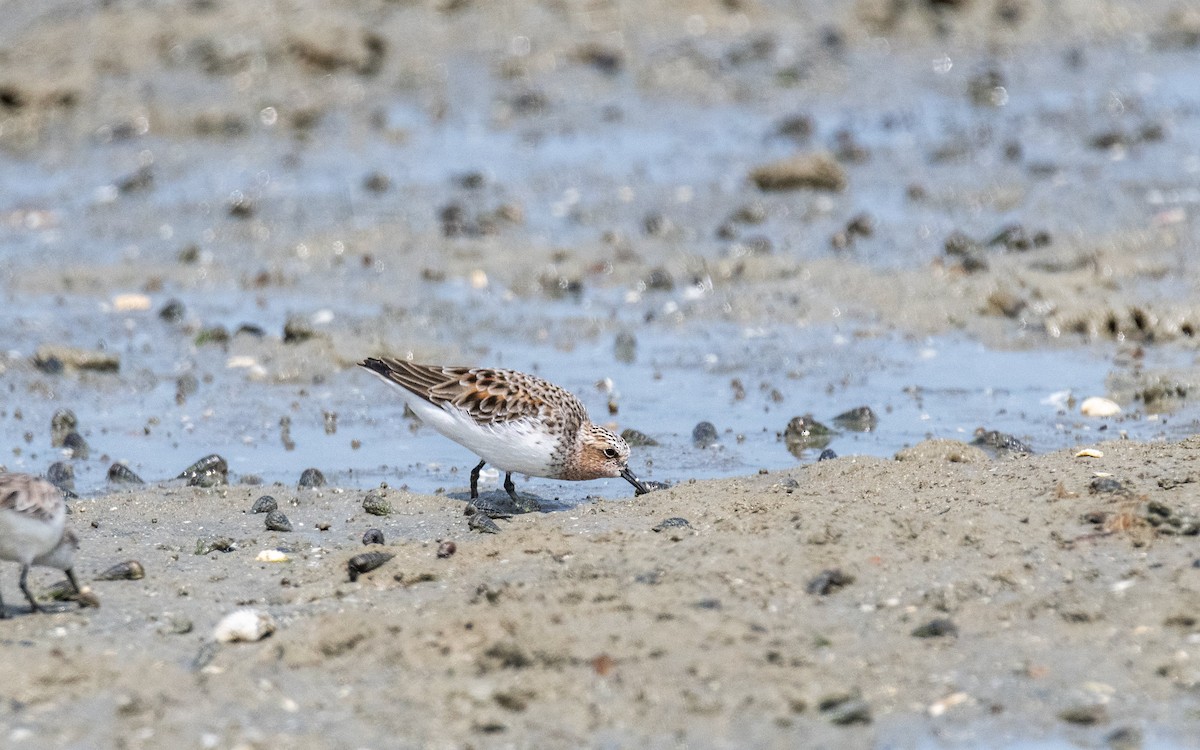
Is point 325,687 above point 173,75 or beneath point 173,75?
beneath

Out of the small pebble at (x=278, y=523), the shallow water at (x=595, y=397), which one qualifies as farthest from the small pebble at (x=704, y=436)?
the small pebble at (x=278, y=523)

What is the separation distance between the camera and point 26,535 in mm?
7531

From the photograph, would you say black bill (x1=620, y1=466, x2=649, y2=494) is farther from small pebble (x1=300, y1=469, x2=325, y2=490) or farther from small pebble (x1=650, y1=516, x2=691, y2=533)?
small pebble (x1=300, y1=469, x2=325, y2=490)

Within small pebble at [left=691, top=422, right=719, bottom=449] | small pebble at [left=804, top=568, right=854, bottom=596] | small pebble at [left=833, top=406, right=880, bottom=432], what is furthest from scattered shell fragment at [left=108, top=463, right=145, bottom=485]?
small pebble at [left=804, top=568, right=854, bottom=596]

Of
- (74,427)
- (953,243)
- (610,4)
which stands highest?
(610,4)

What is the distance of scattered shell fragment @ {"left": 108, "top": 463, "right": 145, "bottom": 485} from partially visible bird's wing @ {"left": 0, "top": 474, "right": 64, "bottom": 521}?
318 centimetres

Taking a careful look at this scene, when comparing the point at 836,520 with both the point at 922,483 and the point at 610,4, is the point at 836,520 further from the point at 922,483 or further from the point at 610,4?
the point at 610,4

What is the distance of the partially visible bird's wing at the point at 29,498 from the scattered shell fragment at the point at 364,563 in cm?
150

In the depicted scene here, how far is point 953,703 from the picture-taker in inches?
276

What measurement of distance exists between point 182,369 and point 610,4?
12.2 m

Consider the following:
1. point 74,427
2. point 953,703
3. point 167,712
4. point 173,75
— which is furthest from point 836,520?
point 173,75

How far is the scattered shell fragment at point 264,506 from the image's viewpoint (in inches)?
393

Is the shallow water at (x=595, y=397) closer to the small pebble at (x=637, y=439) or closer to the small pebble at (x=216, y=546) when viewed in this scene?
the small pebble at (x=637, y=439)

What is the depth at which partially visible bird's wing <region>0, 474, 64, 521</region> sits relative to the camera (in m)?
7.46
